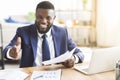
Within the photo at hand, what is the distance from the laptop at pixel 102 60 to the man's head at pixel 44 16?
441mm

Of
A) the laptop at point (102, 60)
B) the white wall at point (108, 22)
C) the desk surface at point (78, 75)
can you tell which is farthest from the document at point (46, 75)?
the white wall at point (108, 22)

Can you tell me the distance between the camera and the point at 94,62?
4.58ft

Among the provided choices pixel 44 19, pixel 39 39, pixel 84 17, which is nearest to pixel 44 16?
pixel 44 19

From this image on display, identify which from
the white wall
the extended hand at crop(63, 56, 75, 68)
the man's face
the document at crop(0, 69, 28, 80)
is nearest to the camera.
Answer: the document at crop(0, 69, 28, 80)

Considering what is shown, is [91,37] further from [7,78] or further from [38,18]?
[7,78]

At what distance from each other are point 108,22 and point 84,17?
0.67 metres

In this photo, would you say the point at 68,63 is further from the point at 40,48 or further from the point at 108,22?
the point at 108,22

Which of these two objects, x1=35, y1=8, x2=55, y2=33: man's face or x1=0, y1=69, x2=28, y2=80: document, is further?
x1=35, y1=8, x2=55, y2=33: man's face

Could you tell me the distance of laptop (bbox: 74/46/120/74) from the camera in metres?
1.39

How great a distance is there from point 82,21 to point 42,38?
142 inches

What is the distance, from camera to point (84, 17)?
528 centimetres

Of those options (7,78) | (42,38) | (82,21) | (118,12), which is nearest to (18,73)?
(7,78)

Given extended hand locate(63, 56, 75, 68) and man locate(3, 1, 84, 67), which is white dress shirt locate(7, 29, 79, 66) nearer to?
man locate(3, 1, 84, 67)

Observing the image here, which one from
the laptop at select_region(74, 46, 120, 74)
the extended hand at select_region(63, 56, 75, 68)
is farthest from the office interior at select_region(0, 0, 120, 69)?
the laptop at select_region(74, 46, 120, 74)
